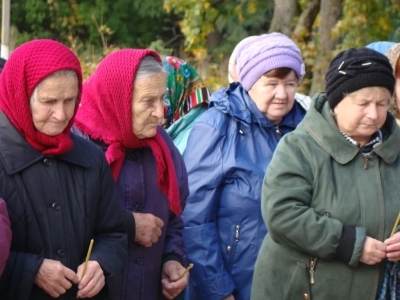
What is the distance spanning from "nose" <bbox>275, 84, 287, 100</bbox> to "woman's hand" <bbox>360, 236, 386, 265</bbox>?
1053 millimetres

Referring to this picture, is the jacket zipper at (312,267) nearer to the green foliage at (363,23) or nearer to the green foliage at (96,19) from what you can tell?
the green foliage at (363,23)

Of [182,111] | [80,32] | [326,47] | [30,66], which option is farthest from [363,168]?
[80,32]

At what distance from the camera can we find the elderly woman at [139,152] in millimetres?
3684

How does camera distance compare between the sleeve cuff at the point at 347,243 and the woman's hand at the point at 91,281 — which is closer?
the woman's hand at the point at 91,281

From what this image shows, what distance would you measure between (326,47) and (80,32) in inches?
665

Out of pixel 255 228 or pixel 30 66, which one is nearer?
pixel 30 66

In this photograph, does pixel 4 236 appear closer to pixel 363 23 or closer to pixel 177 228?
pixel 177 228

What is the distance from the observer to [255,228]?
4.15 meters

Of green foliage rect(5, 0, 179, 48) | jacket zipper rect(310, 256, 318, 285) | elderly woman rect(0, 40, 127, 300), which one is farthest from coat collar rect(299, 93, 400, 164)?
green foliage rect(5, 0, 179, 48)

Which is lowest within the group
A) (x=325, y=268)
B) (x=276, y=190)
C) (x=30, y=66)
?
(x=325, y=268)

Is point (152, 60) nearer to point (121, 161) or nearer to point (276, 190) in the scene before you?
point (121, 161)

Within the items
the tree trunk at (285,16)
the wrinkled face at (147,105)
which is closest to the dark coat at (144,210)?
the wrinkled face at (147,105)

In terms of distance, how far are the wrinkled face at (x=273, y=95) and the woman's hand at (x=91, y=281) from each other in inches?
54.8

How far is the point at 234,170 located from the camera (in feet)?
13.6
